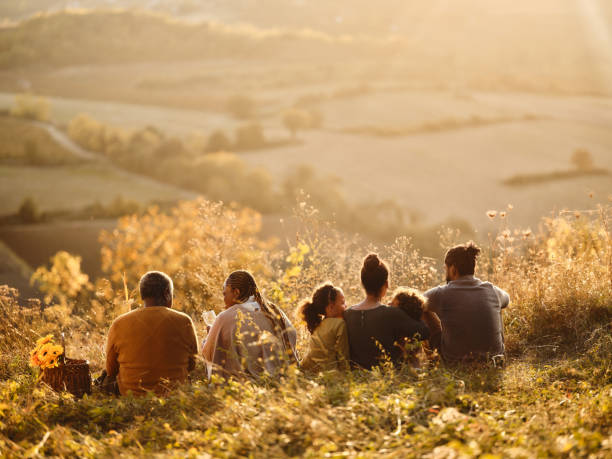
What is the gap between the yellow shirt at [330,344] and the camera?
3.96m

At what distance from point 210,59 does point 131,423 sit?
17309 mm

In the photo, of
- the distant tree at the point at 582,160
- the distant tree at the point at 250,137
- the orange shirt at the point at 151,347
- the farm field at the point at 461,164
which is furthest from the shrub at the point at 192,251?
the distant tree at the point at 582,160

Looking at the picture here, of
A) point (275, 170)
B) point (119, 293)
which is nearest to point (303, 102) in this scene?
point (275, 170)

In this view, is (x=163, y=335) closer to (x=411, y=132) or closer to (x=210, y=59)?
(x=411, y=132)

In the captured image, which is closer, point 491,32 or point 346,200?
point 346,200

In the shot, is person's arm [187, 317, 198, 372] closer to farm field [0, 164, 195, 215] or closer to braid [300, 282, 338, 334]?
braid [300, 282, 338, 334]

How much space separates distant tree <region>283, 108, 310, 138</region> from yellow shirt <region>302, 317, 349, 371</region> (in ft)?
47.7

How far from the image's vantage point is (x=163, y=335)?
389 centimetres

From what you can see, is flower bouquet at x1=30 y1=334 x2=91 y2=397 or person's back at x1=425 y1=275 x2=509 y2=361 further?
person's back at x1=425 y1=275 x2=509 y2=361

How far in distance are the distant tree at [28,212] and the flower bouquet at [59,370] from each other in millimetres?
12027

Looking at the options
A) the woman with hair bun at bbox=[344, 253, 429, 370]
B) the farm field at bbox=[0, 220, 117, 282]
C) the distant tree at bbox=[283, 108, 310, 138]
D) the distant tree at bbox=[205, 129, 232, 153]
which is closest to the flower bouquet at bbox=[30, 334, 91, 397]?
the woman with hair bun at bbox=[344, 253, 429, 370]

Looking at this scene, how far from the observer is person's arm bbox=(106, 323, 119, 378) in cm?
392

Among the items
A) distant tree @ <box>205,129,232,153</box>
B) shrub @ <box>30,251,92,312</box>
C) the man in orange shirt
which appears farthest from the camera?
distant tree @ <box>205,129,232,153</box>

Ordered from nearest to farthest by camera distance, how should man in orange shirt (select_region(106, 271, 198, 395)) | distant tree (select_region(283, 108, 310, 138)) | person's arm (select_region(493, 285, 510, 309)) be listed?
man in orange shirt (select_region(106, 271, 198, 395))
person's arm (select_region(493, 285, 510, 309))
distant tree (select_region(283, 108, 310, 138))
